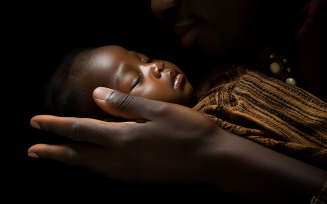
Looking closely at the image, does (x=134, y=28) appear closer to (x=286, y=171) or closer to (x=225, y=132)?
(x=225, y=132)

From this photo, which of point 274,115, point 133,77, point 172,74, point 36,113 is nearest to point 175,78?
point 172,74

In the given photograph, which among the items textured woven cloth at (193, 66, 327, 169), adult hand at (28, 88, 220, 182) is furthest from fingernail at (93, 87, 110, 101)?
textured woven cloth at (193, 66, 327, 169)

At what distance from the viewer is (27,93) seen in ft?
3.68

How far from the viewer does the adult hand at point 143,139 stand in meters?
0.80

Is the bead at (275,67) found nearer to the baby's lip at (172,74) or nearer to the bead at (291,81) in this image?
the bead at (291,81)

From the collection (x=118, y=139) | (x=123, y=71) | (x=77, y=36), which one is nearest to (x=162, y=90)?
(x=123, y=71)

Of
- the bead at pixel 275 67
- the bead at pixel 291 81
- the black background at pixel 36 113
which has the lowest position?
the black background at pixel 36 113

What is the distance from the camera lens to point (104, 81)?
0.98 meters

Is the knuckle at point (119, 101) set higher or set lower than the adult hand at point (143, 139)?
higher

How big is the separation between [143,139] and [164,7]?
20.5 inches

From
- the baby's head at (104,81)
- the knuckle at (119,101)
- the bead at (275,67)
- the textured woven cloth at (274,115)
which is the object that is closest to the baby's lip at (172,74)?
the baby's head at (104,81)

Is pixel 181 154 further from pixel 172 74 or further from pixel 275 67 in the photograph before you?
pixel 275 67

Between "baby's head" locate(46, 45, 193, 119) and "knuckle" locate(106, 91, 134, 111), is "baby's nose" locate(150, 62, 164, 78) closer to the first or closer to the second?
"baby's head" locate(46, 45, 193, 119)

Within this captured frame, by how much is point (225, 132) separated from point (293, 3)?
598 millimetres
